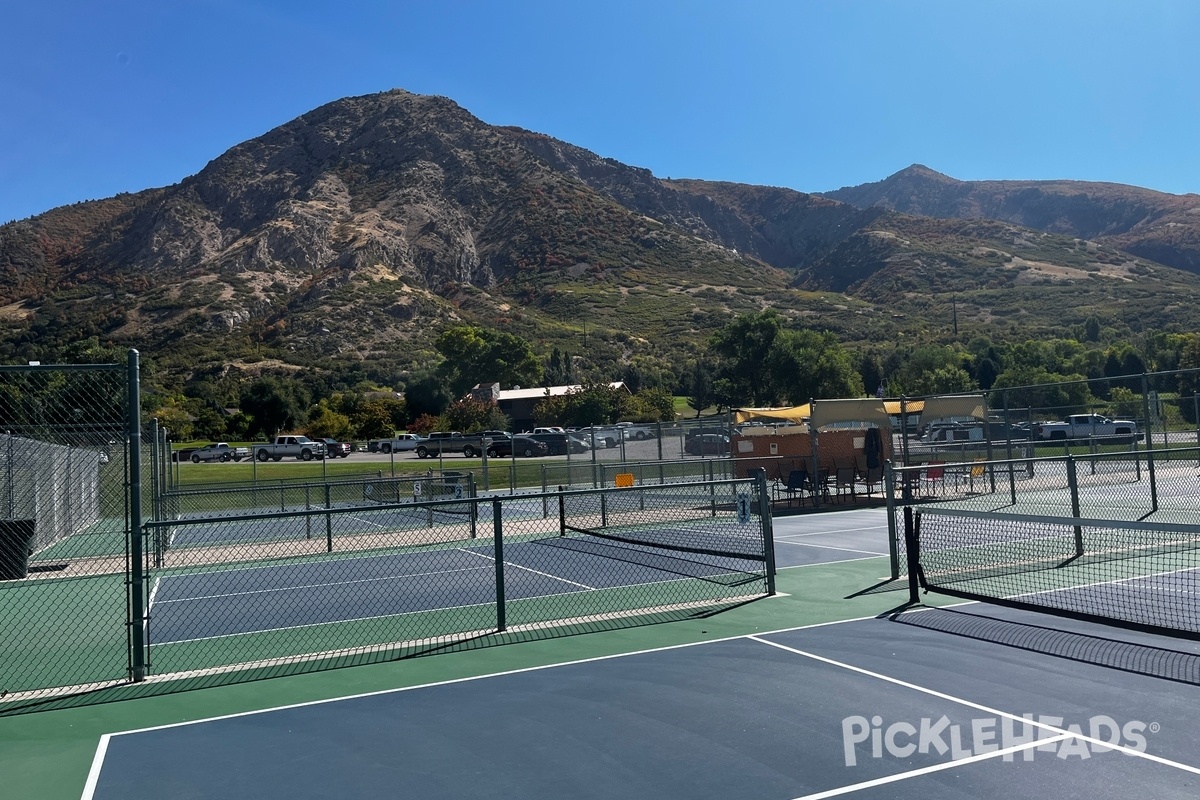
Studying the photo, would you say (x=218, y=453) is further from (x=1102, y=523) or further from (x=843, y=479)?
(x=1102, y=523)

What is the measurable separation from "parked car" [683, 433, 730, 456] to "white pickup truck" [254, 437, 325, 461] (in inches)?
1140

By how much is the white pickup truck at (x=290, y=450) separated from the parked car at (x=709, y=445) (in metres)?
29.0

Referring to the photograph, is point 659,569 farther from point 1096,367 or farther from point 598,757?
point 1096,367

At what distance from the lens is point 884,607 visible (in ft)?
35.7

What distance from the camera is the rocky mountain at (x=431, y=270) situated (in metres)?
107

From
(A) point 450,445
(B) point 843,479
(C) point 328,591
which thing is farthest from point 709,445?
(A) point 450,445

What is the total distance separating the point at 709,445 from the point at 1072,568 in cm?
2187

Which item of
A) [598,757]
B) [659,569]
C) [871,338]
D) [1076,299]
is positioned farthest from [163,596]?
[1076,299]

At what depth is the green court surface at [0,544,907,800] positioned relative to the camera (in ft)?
22.1

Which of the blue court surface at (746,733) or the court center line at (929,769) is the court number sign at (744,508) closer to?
the blue court surface at (746,733)

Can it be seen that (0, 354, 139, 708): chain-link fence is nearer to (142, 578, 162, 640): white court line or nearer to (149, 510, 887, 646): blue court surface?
(142, 578, 162, 640): white court line

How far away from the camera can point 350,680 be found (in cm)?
874

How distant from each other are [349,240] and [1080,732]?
143 metres

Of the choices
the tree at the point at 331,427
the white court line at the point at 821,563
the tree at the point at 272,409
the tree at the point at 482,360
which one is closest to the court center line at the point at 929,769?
the white court line at the point at 821,563
